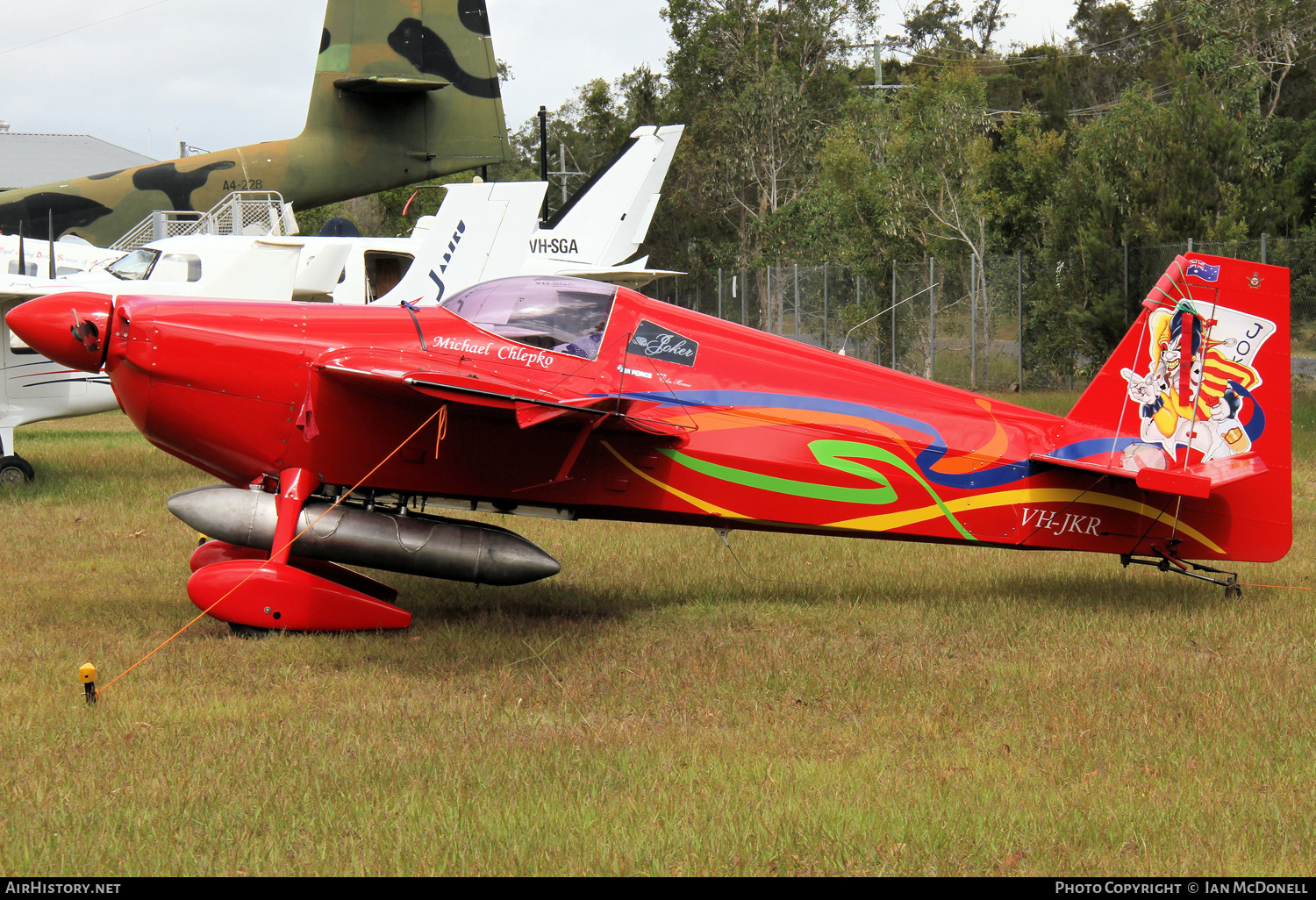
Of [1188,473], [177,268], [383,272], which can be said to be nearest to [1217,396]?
[1188,473]

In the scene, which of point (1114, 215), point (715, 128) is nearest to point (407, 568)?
point (1114, 215)

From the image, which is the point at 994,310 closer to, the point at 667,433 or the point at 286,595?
the point at 667,433

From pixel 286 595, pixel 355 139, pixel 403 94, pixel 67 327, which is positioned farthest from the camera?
pixel 355 139

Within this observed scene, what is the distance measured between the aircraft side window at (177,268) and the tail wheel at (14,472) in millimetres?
3104

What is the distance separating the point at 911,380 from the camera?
739cm

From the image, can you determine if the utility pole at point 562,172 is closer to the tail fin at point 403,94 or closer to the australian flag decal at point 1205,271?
the tail fin at point 403,94

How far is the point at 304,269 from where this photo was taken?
16.4m

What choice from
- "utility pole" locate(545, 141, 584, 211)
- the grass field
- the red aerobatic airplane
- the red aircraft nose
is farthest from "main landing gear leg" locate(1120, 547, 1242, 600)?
"utility pole" locate(545, 141, 584, 211)

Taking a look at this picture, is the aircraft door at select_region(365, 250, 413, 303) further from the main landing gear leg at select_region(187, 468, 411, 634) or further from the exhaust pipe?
the main landing gear leg at select_region(187, 468, 411, 634)

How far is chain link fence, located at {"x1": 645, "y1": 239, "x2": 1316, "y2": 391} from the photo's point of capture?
20312 mm

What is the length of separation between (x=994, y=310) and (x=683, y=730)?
23.8 meters

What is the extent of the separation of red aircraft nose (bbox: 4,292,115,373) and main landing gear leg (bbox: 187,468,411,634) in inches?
53.8

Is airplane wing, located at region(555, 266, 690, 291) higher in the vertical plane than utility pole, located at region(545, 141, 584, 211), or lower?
lower

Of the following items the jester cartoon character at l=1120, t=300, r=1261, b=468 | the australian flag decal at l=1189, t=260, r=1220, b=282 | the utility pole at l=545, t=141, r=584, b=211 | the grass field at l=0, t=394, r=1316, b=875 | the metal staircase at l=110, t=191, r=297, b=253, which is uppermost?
the utility pole at l=545, t=141, r=584, b=211
